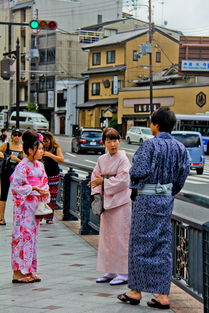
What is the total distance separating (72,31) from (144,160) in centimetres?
8442

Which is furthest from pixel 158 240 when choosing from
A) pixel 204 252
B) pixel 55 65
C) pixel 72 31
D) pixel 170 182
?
pixel 72 31

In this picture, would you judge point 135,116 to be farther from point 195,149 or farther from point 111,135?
point 111,135

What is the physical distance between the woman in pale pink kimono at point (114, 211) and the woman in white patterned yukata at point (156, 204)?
44.0 inches

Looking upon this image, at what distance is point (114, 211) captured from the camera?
7.57 metres

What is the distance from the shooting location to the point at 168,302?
6.37 meters

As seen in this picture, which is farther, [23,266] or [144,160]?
[23,266]

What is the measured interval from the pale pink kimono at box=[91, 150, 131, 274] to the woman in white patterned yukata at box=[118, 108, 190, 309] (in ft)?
3.63

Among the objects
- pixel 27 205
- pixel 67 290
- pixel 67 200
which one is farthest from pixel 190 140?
pixel 67 290

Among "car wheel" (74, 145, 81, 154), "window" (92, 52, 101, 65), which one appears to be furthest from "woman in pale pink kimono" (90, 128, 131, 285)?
"window" (92, 52, 101, 65)

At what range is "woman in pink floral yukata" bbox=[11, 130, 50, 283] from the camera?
7613 mm

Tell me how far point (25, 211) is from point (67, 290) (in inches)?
41.1

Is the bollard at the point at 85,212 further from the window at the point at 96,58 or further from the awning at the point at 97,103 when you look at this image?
the window at the point at 96,58

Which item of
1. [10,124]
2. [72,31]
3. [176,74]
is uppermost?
[72,31]

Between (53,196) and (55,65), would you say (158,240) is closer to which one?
(53,196)
